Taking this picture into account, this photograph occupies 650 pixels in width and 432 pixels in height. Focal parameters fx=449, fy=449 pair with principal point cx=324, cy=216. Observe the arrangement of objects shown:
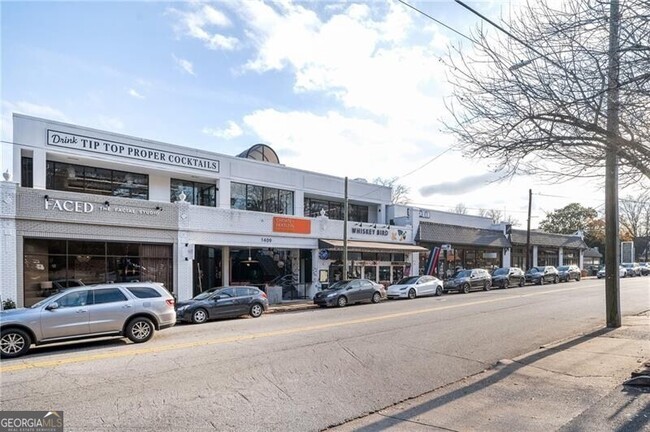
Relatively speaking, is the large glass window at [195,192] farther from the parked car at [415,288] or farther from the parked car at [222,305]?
the parked car at [415,288]

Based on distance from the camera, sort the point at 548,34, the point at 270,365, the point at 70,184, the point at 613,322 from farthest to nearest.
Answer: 1. the point at 70,184
2. the point at 613,322
3. the point at 270,365
4. the point at 548,34

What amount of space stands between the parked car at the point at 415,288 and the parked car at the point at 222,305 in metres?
10.3

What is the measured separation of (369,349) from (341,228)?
61.2ft

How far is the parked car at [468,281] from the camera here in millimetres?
30344

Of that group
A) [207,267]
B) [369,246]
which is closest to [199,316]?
[207,267]

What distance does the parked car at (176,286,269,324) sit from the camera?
52.6 ft

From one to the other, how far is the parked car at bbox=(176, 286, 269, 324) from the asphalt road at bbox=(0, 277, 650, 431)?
1.16 meters

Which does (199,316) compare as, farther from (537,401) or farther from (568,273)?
(568,273)

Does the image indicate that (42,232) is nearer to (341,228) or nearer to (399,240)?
(341,228)

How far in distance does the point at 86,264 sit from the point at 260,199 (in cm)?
1019

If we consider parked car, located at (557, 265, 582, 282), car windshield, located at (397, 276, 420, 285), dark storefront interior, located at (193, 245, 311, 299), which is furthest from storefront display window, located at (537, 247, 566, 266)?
dark storefront interior, located at (193, 245, 311, 299)

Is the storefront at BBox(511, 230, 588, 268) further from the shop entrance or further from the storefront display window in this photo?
the shop entrance

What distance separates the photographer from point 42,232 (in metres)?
17.5

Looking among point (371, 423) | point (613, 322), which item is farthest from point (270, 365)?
point (613, 322)
